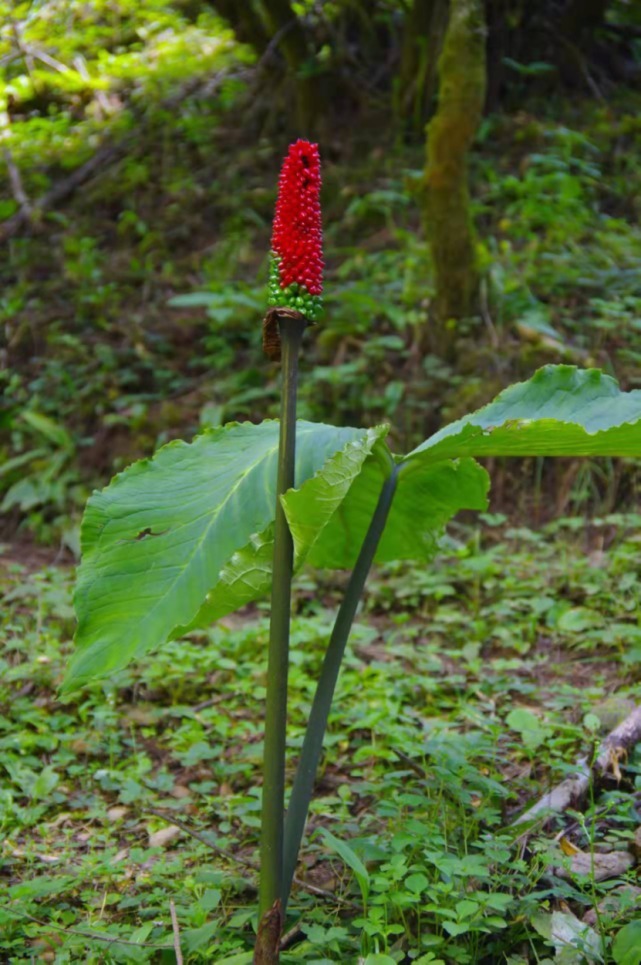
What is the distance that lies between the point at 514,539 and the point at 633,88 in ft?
19.0

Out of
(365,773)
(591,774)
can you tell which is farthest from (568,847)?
(365,773)

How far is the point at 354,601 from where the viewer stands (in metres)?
1.80

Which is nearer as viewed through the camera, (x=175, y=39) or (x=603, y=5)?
(x=603, y=5)

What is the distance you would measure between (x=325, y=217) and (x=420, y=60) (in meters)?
1.54

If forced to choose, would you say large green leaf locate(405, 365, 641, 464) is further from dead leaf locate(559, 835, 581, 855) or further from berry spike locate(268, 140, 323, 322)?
dead leaf locate(559, 835, 581, 855)

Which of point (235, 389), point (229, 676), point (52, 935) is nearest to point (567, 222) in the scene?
point (235, 389)

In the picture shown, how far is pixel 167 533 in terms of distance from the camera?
174 cm

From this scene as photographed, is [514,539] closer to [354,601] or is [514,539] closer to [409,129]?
[354,601]

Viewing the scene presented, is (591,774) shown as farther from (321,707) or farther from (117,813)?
(117,813)

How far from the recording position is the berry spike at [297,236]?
158 cm

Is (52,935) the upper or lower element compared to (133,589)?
lower

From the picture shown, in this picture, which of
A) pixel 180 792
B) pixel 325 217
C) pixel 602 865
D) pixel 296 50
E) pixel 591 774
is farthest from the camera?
pixel 296 50

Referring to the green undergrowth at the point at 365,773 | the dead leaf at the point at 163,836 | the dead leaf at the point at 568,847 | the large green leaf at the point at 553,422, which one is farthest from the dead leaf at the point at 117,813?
the large green leaf at the point at 553,422

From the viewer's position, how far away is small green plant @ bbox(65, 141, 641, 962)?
1.60 m
